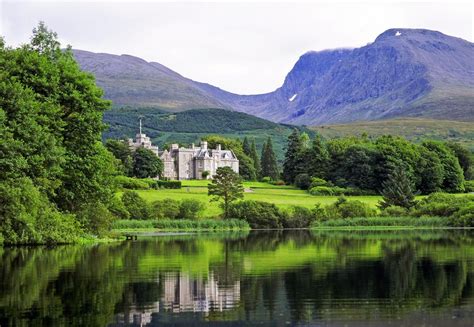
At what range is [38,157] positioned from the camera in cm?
4384

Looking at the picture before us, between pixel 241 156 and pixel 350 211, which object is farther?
pixel 241 156

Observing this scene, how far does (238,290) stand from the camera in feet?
76.2

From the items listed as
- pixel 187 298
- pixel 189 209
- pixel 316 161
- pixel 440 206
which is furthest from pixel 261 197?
pixel 187 298

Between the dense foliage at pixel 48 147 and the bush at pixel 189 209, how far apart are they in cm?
2786

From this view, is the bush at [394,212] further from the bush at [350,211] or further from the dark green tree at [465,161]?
the dark green tree at [465,161]

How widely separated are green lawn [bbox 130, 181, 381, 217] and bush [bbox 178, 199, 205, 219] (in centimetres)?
158

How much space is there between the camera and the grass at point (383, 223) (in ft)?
268

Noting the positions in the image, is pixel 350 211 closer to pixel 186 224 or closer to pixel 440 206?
pixel 440 206

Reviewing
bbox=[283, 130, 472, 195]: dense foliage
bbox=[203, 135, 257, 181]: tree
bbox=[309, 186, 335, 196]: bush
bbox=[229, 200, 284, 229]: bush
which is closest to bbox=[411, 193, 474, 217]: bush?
bbox=[229, 200, 284, 229]: bush

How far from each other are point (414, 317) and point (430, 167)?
344ft

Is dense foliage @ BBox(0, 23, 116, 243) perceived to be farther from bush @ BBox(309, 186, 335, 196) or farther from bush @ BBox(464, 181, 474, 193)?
bush @ BBox(464, 181, 474, 193)

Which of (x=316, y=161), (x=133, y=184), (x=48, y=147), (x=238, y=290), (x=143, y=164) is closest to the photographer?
(x=238, y=290)

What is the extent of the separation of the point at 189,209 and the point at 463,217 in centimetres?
2958

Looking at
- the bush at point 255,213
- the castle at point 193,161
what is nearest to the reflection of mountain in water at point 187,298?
the bush at point 255,213
